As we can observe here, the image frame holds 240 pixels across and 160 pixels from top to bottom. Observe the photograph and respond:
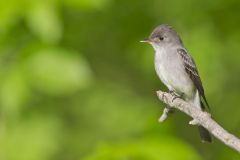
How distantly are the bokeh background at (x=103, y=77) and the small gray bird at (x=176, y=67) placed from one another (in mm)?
256

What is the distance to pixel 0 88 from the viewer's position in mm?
6172

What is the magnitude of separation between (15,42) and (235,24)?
1.91 meters

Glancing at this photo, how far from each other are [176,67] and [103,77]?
8.88 ft

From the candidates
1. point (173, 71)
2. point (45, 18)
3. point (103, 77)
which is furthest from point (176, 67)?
point (103, 77)

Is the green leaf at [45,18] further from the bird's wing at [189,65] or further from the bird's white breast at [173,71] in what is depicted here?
the bird's wing at [189,65]

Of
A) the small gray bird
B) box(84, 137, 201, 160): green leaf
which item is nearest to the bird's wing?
the small gray bird

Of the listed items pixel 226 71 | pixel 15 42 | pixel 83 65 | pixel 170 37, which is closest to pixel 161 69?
pixel 170 37

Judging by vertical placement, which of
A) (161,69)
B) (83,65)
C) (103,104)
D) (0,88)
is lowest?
(161,69)

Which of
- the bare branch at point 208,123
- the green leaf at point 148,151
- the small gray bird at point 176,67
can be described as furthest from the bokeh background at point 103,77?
the bare branch at point 208,123

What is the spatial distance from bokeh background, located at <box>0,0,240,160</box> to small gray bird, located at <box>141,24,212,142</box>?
256mm

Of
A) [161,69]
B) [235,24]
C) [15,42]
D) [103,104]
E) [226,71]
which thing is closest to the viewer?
[161,69]

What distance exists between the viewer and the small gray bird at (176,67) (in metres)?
5.07

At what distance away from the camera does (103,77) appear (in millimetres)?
7980

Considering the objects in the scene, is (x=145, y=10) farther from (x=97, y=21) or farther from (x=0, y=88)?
(x=0, y=88)
